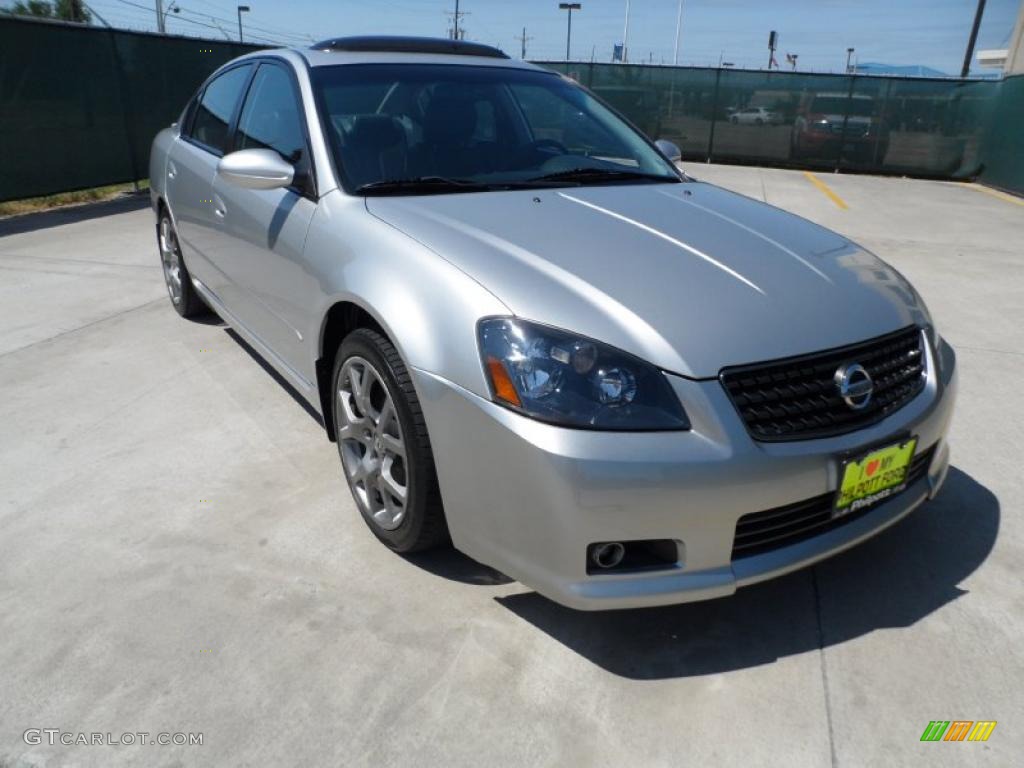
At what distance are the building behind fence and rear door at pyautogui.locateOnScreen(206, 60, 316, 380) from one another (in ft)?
21.2

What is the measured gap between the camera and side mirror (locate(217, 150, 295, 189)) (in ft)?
9.45

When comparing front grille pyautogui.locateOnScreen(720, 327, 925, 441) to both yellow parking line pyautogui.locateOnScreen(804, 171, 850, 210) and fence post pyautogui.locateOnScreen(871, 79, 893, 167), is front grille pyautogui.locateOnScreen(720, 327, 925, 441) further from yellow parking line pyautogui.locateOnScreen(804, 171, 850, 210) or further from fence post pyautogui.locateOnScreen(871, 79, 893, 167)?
fence post pyautogui.locateOnScreen(871, 79, 893, 167)

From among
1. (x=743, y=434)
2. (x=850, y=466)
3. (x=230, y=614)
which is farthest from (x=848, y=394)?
(x=230, y=614)

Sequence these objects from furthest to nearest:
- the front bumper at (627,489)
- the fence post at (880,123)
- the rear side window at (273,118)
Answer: the fence post at (880,123) < the rear side window at (273,118) < the front bumper at (627,489)

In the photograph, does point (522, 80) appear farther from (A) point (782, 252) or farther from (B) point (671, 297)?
(B) point (671, 297)

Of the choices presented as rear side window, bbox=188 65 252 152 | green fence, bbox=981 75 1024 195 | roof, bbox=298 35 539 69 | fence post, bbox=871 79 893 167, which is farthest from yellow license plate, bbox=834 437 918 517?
fence post, bbox=871 79 893 167

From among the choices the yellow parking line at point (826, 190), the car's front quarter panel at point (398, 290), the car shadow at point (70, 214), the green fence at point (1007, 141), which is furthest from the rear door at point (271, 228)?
the green fence at point (1007, 141)

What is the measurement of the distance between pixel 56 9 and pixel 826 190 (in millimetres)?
22307

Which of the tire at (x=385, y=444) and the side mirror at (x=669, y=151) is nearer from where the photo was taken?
the tire at (x=385, y=444)

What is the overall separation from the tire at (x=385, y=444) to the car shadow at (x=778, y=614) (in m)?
0.38

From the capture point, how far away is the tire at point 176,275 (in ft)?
16.1

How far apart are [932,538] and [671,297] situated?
1.45 meters

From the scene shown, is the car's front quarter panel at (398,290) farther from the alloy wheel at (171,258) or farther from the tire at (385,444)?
the alloy wheel at (171,258)

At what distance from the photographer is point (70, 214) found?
30.0 feet
